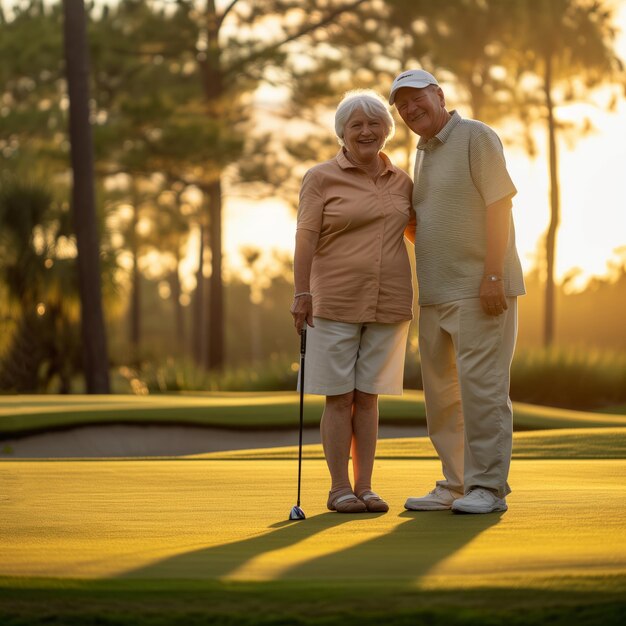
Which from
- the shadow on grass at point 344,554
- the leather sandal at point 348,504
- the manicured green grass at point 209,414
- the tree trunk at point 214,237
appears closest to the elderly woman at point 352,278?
the leather sandal at point 348,504

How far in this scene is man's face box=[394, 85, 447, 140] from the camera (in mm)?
5504

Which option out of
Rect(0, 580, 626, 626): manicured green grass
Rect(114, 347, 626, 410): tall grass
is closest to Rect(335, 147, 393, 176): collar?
Rect(0, 580, 626, 626): manicured green grass

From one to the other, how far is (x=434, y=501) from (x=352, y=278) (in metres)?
1.09

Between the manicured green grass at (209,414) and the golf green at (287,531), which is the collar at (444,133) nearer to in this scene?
the golf green at (287,531)

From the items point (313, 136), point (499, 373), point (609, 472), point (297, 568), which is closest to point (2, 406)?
point (609, 472)

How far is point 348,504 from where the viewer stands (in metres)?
5.45

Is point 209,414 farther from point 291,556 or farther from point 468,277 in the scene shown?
point 291,556

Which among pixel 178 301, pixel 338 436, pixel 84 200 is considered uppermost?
pixel 84 200

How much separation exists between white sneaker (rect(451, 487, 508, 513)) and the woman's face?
61.9 inches

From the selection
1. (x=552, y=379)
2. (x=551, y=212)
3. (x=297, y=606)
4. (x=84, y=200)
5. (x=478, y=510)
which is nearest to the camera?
(x=297, y=606)

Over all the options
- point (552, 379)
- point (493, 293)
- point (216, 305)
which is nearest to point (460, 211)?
point (493, 293)

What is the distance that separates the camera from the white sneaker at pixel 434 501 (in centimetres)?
555

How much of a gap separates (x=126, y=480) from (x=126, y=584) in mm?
3589

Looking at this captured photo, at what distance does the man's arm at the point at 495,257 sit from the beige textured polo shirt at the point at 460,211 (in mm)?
54
